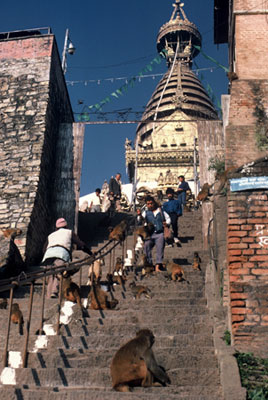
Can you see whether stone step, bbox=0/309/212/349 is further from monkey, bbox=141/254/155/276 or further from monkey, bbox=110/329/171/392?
monkey, bbox=141/254/155/276

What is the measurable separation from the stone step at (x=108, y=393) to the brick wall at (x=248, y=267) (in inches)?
48.6

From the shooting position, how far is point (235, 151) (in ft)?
32.1

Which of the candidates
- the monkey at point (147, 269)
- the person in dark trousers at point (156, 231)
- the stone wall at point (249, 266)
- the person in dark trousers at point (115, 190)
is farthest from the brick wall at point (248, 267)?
the person in dark trousers at point (115, 190)

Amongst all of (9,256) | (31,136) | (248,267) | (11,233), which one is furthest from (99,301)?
(31,136)

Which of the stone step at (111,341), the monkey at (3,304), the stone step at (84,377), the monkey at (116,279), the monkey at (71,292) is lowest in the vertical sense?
the stone step at (84,377)

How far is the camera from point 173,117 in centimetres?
3772

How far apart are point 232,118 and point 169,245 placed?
3382 mm

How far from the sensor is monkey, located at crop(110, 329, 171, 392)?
5.32 metres

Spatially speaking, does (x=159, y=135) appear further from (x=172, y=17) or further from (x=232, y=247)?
Result: (x=232, y=247)

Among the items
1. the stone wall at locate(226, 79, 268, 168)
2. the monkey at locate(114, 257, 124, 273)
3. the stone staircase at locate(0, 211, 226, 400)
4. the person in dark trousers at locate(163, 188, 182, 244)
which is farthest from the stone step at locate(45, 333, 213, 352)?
the person in dark trousers at locate(163, 188, 182, 244)

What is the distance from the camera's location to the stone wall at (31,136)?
1350cm

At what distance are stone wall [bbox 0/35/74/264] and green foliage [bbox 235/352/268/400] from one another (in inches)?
302

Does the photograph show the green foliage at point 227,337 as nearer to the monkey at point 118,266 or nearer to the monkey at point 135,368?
the monkey at point 135,368

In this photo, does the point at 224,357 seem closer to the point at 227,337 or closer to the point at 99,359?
the point at 227,337
